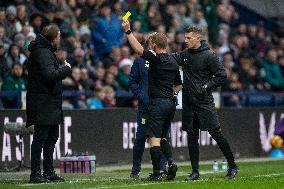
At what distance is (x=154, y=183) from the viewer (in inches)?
588

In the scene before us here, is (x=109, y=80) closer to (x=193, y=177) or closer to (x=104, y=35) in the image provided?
(x=104, y=35)

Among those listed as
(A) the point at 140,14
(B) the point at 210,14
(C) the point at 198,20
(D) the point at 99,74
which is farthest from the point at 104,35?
(B) the point at 210,14

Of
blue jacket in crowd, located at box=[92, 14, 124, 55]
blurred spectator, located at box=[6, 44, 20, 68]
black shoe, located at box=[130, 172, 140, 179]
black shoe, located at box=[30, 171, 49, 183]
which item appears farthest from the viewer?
blue jacket in crowd, located at box=[92, 14, 124, 55]

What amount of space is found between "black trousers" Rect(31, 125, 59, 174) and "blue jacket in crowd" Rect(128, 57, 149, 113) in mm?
1822

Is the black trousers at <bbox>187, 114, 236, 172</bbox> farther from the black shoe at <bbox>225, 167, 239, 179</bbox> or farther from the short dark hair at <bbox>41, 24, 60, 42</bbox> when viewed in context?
the short dark hair at <bbox>41, 24, 60, 42</bbox>

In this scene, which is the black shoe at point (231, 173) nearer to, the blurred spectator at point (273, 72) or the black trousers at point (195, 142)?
the black trousers at point (195, 142)

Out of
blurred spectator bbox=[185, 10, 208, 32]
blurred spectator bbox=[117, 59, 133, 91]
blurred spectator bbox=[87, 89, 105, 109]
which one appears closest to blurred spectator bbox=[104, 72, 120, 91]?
blurred spectator bbox=[117, 59, 133, 91]

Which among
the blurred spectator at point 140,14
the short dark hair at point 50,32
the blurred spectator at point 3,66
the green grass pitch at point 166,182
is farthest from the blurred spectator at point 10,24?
the short dark hair at point 50,32

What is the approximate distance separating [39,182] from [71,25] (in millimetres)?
8294

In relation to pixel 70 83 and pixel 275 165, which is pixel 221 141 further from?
pixel 70 83

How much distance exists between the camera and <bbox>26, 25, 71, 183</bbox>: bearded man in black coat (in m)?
15.3

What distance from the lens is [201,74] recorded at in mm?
15688

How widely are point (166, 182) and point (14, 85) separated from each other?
5974mm

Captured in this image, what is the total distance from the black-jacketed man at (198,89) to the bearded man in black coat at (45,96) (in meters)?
1.84
